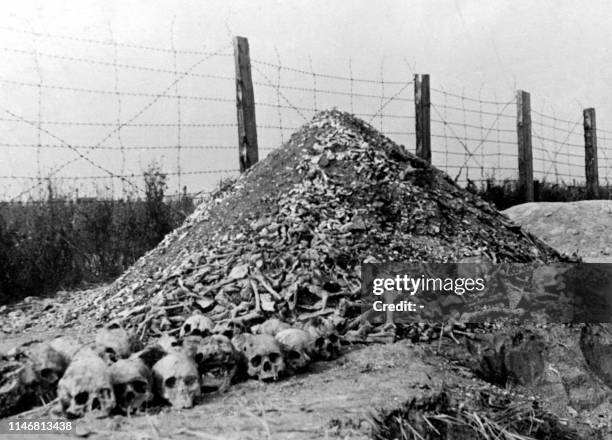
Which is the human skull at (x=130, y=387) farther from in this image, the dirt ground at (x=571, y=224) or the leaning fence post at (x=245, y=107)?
the dirt ground at (x=571, y=224)

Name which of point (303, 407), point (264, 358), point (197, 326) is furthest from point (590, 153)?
point (303, 407)

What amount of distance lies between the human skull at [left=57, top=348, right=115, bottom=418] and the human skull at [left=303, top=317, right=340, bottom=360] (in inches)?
38.6

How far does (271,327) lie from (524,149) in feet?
27.8

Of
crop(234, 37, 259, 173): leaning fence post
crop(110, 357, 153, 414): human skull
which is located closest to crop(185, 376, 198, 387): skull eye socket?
crop(110, 357, 153, 414): human skull

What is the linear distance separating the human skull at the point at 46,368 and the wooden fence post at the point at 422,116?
669cm

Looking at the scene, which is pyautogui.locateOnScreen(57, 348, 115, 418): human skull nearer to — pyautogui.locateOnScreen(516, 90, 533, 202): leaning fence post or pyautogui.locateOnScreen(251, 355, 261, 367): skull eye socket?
pyautogui.locateOnScreen(251, 355, 261, 367): skull eye socket

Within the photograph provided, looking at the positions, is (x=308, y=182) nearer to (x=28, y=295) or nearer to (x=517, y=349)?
(x=517, y=349)

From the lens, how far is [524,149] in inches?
428

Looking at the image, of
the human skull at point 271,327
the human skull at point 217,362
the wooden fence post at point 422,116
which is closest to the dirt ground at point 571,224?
the wooden fence post at point 422,116

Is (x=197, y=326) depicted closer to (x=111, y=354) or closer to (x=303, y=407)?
(x=111, y=354)

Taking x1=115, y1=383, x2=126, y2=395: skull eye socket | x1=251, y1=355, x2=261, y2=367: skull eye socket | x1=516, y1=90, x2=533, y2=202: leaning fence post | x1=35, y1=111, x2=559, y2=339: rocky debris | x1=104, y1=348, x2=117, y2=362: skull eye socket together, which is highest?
x1=516, y1=90, x2=533, y2=202: leaning fence post

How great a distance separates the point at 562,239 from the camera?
8.87m

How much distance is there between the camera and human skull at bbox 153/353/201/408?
8.73ft

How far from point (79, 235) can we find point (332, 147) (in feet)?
8.92
